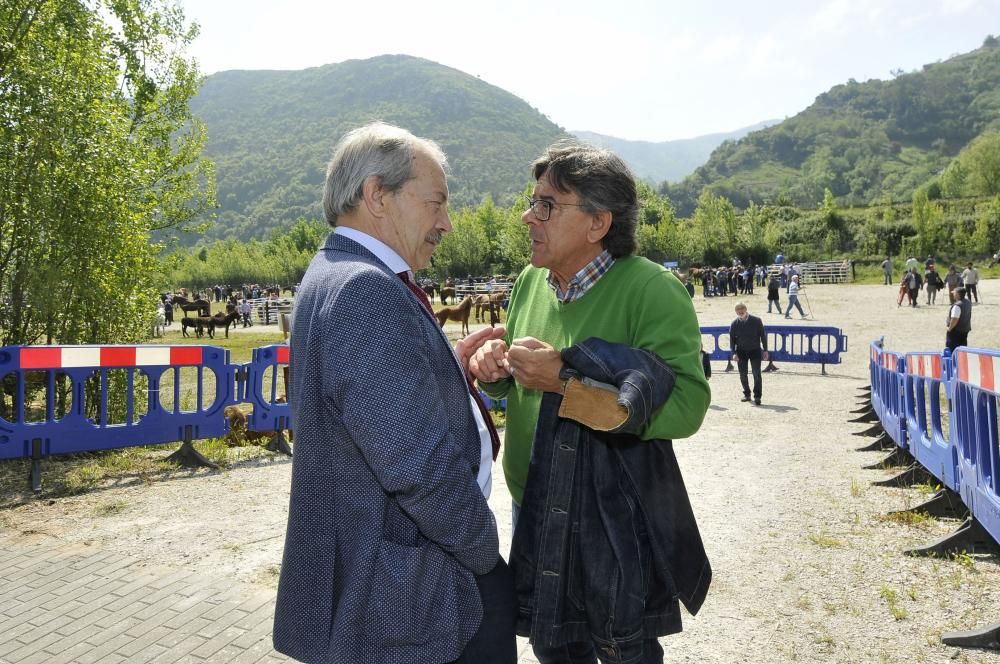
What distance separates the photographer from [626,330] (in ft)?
6.78

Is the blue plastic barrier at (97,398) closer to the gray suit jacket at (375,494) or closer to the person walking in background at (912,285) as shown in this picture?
the gray suit jacket at (375,494)

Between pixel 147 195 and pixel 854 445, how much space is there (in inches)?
418

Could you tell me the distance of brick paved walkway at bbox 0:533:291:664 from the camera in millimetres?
3570

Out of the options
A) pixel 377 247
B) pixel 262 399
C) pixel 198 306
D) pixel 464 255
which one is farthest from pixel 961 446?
pixel 464 255

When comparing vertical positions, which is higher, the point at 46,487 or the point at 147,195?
the point at 147,195

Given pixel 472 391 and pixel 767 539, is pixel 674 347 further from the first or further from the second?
pixel 767 539

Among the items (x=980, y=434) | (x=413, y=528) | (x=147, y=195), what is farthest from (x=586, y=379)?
(x=147, y=195)

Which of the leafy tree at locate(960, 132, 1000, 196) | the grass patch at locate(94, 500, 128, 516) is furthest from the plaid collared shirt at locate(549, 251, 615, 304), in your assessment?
the leafy tree at locate(960, 132, 1000, 196)

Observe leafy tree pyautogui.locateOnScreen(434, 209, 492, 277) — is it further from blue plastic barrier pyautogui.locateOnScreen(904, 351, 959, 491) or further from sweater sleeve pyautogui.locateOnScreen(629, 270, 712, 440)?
sweater sleeve pyautogui.locateOnScreen(629, 270, 712, 440)

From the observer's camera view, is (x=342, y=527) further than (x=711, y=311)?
No

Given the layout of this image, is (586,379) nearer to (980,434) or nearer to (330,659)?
(330,659)

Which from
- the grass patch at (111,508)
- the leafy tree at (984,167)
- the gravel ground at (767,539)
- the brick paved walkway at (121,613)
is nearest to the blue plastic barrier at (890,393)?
the gravel ground at (767,539)

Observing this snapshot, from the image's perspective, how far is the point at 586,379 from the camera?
6.12ft

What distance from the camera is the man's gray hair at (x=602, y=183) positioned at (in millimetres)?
2174
